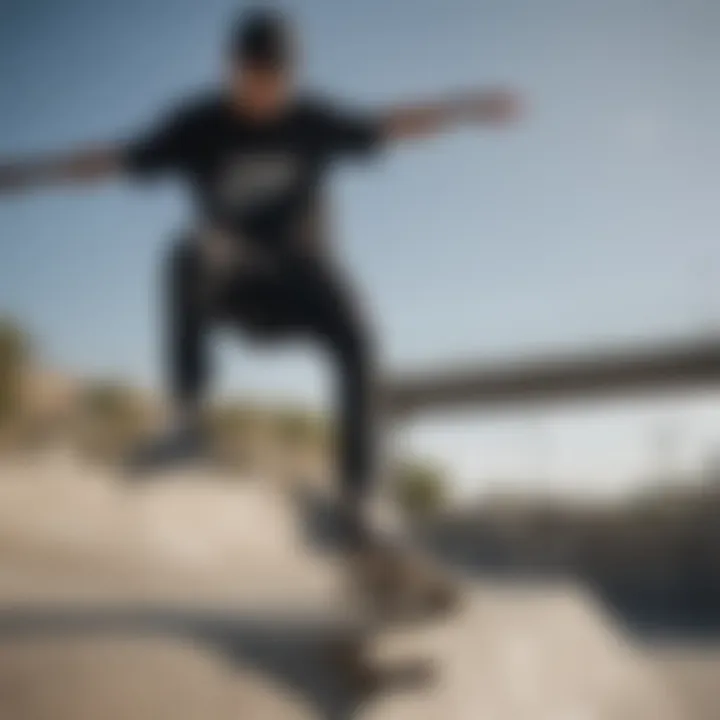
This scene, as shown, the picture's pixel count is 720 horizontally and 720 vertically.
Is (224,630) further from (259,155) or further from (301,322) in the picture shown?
(259,155)

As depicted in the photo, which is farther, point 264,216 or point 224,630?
point 264,216

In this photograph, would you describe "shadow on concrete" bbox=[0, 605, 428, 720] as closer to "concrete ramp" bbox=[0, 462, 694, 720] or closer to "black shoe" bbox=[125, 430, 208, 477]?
"concrete ramp" bbox=[0, 462, 694, 720]

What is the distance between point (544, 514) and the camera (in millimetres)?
1040

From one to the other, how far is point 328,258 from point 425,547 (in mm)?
315

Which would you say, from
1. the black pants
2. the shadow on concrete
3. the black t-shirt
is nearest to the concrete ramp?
the shadow on concrete

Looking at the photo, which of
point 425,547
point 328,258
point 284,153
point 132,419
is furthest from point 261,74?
point 425,547

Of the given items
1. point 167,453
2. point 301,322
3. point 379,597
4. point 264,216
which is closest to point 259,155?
point 264,216

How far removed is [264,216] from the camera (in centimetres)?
97

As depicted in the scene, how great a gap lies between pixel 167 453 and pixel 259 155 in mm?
318

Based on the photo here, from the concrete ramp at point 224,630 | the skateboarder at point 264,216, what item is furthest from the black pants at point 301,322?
the concrete ramp at point 224,630

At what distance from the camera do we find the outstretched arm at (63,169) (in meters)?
1.00

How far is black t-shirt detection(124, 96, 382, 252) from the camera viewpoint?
965 mm

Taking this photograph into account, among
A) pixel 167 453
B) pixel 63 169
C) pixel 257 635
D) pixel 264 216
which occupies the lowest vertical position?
pixel 257 635

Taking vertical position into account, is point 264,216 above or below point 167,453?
above
